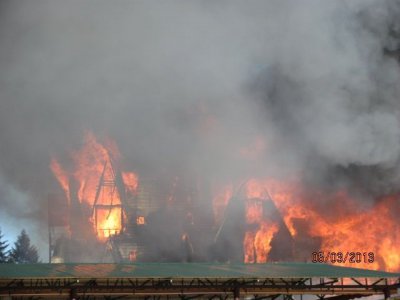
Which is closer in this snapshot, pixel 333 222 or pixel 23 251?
pixel 333 222

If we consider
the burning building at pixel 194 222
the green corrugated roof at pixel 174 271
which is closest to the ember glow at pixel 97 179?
the burning building at pixel 194 222

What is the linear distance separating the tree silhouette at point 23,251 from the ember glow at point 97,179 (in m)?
Result: 38.0

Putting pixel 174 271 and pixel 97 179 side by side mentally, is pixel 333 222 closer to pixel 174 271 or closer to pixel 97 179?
pixel 97 179

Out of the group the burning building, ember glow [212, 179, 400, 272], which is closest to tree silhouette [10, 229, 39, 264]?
the burning building

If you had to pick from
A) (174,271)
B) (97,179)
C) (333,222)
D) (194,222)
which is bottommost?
(174,271)

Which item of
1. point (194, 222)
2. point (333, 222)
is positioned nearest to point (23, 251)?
point (194, 222)

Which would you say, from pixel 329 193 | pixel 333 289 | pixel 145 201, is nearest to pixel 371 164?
pixel 329 193

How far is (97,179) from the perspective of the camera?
113 m

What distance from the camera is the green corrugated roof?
46844mm

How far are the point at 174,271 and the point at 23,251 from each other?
104822mm

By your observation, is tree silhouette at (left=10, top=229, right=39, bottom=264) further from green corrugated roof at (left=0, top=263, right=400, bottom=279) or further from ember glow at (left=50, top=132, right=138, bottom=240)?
green corrugated roof at (left=0, top=263, right=400, bottom=279)

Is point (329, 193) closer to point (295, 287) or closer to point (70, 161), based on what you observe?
point (70, 161)

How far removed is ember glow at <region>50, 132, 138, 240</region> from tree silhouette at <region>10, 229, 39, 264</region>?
38015 millimetres

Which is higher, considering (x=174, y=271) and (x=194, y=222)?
(x=194, y=222)
